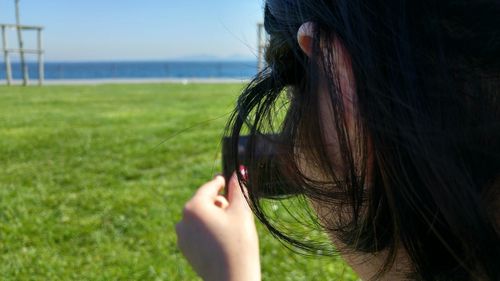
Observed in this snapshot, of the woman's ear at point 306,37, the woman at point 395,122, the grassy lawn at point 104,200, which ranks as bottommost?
the grassy lawn at point 104,200

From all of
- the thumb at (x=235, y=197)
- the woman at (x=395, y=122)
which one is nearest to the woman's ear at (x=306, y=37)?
the woman at (x=395, y=122)

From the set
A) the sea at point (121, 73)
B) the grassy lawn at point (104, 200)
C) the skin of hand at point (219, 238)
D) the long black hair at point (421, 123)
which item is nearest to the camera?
the long black hair at point (421, 123)

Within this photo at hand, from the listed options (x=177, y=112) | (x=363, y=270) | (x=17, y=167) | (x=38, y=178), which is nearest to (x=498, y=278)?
(x=363, y=270)

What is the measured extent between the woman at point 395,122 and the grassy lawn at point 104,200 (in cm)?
21

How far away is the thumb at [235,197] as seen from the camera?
43.4 inches

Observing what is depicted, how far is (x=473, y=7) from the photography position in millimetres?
491

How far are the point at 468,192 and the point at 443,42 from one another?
15 cm

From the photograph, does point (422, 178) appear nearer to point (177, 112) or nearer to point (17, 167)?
point (17, 167)

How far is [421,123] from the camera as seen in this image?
0.49 m

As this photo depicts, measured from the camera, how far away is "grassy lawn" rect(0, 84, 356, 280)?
2.10 metres

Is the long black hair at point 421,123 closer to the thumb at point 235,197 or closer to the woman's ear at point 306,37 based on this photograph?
the woman's ear at point 306,37

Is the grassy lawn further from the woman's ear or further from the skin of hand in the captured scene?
the woman's ear

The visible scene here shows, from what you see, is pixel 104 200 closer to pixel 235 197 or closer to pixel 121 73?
pixel 235 197

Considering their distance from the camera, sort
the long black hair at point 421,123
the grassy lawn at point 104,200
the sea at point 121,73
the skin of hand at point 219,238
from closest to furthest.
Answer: the long black hair at point 421,123
the skin of hand at point 219,238
the grassy lawn at point 104,200
the sea at point 121,73
